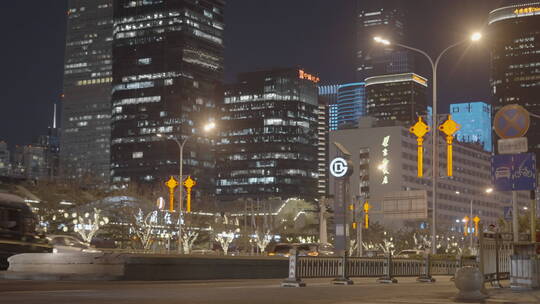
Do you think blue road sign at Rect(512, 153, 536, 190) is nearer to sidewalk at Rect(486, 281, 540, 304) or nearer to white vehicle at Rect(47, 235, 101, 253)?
sidewalk at Rect(486, 281, 540, 304)

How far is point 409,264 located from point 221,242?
199 ft

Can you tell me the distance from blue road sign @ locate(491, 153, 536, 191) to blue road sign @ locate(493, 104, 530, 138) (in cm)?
84

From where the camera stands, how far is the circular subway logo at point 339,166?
4731cm

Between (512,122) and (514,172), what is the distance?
1.60 meters

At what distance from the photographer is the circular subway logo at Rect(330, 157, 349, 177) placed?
47.3 m

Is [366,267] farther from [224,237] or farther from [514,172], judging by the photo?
[224,237]

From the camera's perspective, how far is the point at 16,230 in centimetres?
3156

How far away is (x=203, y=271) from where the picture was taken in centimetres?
2875

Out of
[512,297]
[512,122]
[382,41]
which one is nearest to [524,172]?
[512,122]

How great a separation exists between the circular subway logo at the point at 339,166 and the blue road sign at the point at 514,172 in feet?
81.1

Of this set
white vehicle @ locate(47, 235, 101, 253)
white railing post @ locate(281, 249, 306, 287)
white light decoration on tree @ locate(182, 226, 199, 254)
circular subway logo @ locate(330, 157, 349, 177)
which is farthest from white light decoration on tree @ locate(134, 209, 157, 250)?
white railing post @ locate(281, 249, 306, 287)

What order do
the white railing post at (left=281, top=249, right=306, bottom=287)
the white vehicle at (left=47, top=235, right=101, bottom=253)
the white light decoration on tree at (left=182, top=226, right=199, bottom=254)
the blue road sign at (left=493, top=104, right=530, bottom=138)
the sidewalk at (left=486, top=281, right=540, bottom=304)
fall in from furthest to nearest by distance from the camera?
the white light decoration on tree at (left=182, top=226, right=199, bottom=254)
the white vehicle at (left=47, top=235, right=101, bottom=253)
the white railing post at (left=281, top=249, right=306, bottom=287)
the blue road sign at (left=493, top=104, right=530, bottom=138)
the sidewalk at (left=486, top=281, right=540, bottom=304)

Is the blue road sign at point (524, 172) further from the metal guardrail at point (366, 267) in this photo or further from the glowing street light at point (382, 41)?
the glowing street light at point (382, 41)

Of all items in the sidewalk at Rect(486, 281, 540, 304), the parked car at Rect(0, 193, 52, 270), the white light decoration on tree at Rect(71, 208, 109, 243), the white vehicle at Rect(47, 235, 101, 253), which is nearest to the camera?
the sidewalk at Rect(486, 281, 540, 304)
